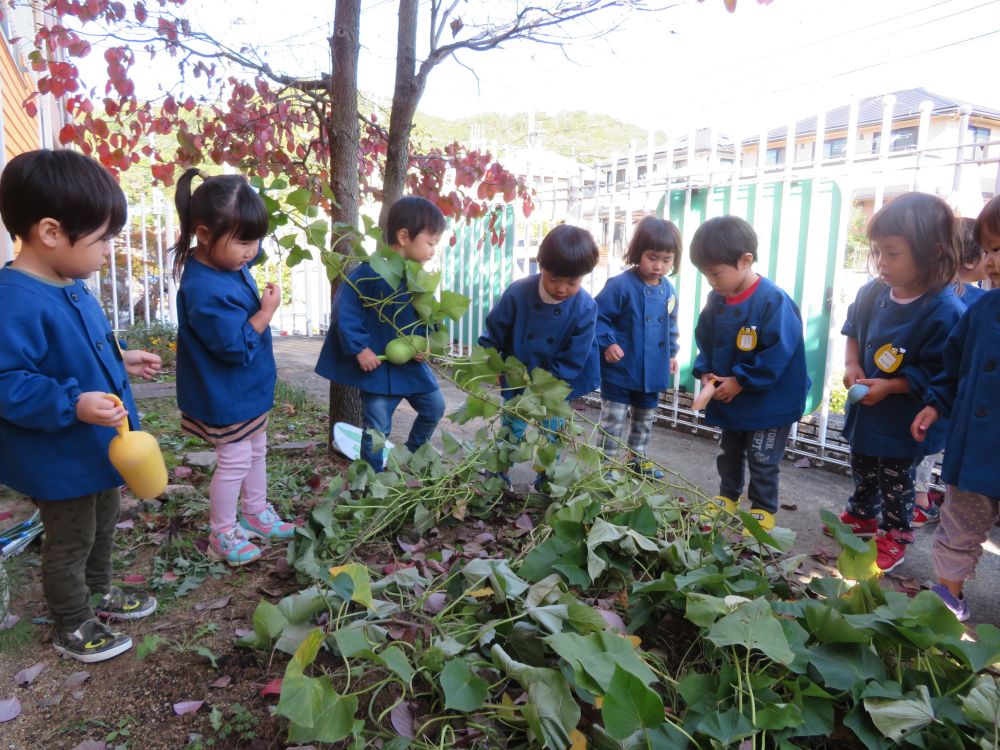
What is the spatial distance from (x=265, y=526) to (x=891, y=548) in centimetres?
270

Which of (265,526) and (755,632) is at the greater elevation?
(755,632)

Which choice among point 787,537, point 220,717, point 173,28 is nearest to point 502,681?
point 220,717

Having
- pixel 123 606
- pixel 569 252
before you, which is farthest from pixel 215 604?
pixel 569 252

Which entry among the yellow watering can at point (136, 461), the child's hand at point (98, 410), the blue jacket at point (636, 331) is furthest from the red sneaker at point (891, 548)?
the child's hand at point (98, 410)

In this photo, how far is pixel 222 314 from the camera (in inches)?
90.6

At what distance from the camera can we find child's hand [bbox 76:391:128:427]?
170cm

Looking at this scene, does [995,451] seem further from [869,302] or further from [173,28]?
[173,28]

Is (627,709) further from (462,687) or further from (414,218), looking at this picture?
(414,218)

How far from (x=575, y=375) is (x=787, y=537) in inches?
56.8

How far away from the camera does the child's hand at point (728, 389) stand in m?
2.97

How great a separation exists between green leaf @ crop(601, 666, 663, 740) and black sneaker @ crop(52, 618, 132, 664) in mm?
1474

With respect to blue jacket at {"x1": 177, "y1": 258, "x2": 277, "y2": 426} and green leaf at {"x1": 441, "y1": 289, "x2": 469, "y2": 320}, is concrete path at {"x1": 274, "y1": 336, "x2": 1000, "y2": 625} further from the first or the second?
blue jacket at {"x1": 177, "y1": 258, "x2": 277, "y2": 426}

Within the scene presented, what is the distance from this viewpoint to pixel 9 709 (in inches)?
64.1

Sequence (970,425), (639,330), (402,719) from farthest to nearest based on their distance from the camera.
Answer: (639,330) → (970,425) → (402,719)
